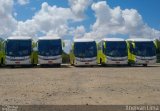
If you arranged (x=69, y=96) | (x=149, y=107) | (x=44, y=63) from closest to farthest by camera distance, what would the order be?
(x=149, y=107) → (x=69, y=96) → (x=44, y=63)

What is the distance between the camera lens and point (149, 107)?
13039 mm

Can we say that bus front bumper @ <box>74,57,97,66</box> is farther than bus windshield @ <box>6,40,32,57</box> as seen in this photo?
Yes

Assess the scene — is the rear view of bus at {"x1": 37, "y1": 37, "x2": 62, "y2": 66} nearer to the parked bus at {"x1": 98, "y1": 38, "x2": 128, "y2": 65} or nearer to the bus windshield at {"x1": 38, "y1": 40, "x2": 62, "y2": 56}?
the bus windshield at {"x1": 38, "y1": 40, "x2": 62, "y2": 56}

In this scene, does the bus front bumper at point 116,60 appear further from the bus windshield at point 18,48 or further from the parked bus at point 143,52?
the bus windshield at point 18,48

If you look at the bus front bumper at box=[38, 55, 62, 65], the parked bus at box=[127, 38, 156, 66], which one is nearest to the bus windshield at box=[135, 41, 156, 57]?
the parked bus at box=[127, 38, 156, 66]

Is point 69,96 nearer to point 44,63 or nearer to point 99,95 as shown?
point 99,95

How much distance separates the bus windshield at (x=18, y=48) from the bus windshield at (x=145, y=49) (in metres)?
10.9

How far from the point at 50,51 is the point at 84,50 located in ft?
11.2


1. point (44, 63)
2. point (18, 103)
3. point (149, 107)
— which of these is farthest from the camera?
point (44, 63)

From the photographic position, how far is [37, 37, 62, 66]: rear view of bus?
139 ft

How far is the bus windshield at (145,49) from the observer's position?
44.6 m

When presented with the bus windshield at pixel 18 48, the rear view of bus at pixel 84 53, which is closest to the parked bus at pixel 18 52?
the bus windshield at pixel 18 48

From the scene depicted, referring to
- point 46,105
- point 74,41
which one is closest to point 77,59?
point 74,41

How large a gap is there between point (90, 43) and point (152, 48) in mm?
6286
